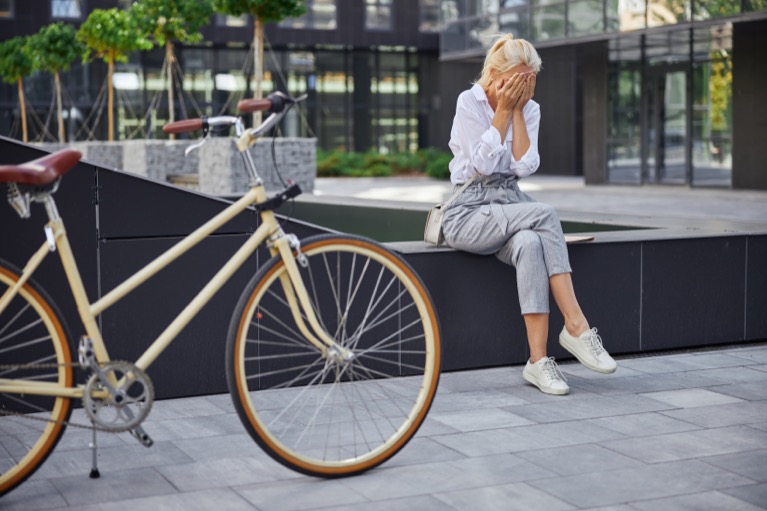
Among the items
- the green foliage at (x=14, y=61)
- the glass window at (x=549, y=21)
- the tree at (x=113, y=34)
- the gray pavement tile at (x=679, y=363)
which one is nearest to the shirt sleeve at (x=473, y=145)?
the gray pavement tile at (x=679, y=363)

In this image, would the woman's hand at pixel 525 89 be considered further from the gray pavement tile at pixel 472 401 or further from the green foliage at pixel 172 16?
the green foliage at pixel 172 16

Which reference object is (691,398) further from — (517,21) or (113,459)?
(517,21)

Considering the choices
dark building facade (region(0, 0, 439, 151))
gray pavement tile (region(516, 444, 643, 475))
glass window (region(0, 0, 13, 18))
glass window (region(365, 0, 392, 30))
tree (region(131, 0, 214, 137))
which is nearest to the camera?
gray pavement tile (region(516, 444, 643, 475))

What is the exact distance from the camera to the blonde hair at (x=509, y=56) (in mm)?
5289

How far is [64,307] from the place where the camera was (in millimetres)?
5035

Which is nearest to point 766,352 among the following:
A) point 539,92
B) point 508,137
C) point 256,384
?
point 508,137

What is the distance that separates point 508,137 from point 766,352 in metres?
2.09

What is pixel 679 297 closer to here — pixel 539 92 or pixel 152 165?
pixel 152 165

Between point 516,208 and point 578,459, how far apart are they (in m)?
1.52

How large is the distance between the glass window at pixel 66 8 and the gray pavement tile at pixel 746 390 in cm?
3776

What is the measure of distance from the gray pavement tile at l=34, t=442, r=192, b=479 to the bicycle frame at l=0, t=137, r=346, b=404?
1.65 feet

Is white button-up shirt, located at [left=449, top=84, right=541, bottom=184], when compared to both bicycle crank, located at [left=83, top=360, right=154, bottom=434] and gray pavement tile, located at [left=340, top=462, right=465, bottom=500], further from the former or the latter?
bicycle crank, located at [left=83, top=360, right=154, bottom=434]

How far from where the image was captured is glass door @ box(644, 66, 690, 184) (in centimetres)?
2692

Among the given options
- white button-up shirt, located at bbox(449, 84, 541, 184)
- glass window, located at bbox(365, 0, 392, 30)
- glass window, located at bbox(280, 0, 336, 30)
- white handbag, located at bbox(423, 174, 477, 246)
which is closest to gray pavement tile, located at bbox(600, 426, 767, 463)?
white button-up shirt, located at bbox(449, 84, 541, 184)
